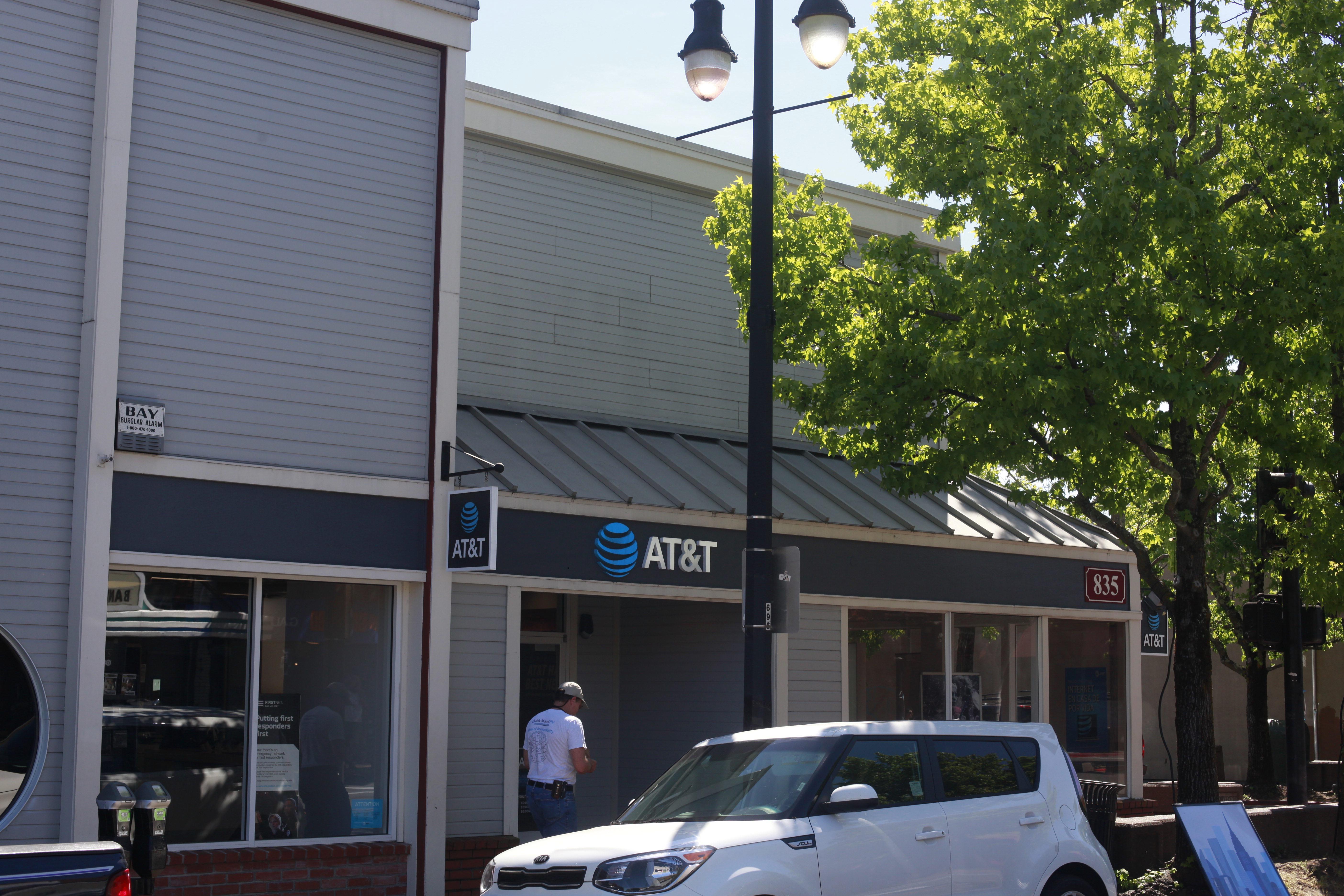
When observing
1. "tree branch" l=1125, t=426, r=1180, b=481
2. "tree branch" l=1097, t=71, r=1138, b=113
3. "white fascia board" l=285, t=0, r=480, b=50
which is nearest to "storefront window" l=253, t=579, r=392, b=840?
"white fascia board" l=285, t=0, r=480, b=50

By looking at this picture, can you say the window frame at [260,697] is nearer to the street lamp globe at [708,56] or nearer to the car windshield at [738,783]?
the car windshield at [738,783]

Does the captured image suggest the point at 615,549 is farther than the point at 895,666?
No

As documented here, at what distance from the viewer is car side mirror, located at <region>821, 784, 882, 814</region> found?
288 inches

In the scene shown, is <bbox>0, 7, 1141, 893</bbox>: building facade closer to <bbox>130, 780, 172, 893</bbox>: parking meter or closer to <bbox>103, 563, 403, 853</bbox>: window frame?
<bbox>103, 563, 403, 853</bbox>: window frame

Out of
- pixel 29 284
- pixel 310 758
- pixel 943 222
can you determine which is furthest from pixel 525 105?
pixel 310 758

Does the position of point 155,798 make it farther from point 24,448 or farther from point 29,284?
point 29,284

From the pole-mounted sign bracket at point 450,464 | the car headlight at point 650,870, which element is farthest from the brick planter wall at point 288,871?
the car headlight at point 650,870

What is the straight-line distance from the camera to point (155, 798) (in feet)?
21.4

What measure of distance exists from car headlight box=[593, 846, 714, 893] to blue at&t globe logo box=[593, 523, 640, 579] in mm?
5402

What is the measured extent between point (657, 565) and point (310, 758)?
3661 millimetres

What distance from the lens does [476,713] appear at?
1159 centimetres

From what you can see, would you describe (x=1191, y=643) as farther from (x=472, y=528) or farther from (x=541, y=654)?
(x=472, y=528)

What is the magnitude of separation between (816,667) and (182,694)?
21.4 ft

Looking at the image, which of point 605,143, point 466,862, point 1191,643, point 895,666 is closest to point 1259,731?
point 895,666
